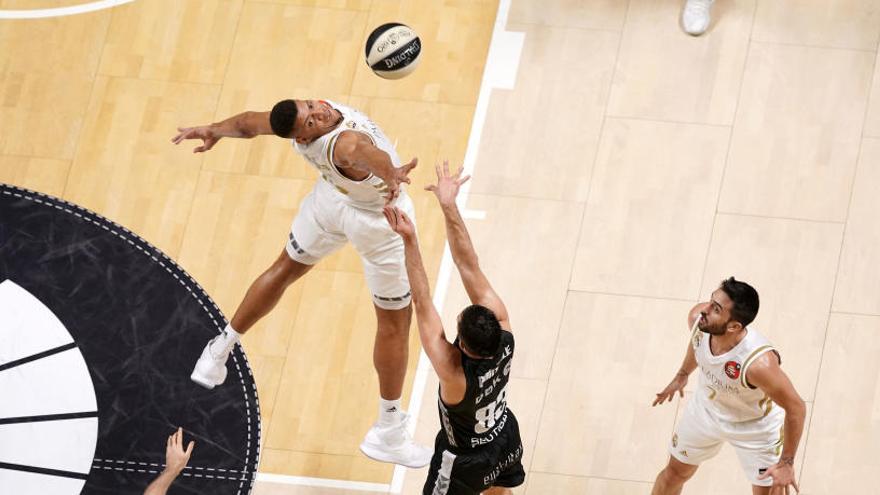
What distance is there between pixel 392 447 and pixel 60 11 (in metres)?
5.07

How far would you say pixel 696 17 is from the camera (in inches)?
408

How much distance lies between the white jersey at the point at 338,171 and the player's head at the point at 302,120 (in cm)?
5

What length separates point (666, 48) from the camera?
1032 cm

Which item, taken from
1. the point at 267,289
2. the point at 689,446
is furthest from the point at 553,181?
the point at 689,446

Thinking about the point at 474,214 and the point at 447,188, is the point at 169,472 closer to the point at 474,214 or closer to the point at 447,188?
the point at 447,188

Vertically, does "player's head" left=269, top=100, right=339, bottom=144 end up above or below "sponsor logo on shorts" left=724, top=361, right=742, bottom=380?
above

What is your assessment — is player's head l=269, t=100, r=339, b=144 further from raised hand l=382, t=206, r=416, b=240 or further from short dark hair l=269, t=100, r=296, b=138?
raised hand l=382, t=206, r=416, b=240

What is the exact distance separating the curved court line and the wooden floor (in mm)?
97

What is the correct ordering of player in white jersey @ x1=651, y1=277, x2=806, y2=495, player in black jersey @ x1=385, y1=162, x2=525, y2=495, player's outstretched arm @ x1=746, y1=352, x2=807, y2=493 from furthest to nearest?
player in white jersey @ x1=651, y1=277, x2=806, y2=495 < player's outstretched arm @ x1=746, y1=352, x2=807, y2=493 < player in black jersey @ x1=385, y1=162, x2=525, y2=495

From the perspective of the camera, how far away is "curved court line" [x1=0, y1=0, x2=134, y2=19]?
1102 centimetres

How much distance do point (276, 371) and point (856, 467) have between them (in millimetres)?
3890

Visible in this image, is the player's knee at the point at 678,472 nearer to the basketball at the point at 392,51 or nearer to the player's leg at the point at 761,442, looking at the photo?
the player's leg at the point at 761,442

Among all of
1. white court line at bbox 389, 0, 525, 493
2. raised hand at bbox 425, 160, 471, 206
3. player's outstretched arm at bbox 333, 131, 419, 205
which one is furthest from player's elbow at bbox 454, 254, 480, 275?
white court line at bbox 389, 0, 525, 493

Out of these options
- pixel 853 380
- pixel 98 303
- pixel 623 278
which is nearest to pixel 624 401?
pixel 623 278
